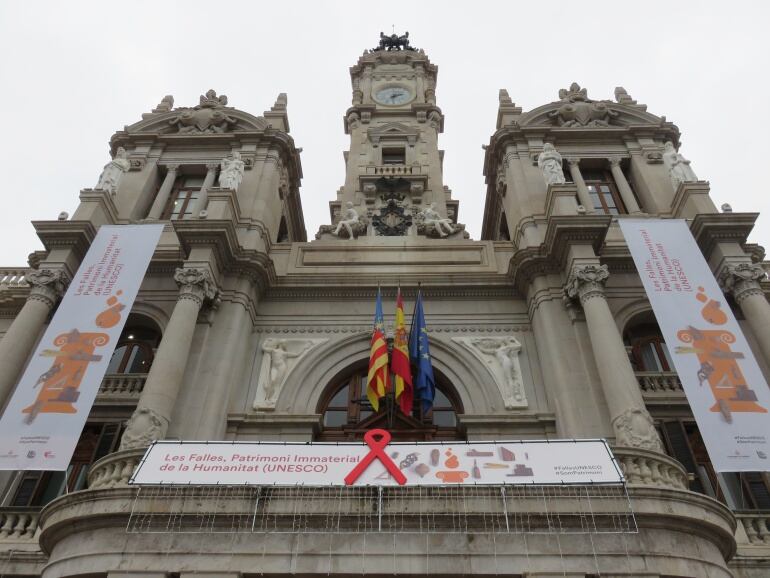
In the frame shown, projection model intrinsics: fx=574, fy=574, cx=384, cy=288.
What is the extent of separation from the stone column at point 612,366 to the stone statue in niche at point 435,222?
6.10 meters

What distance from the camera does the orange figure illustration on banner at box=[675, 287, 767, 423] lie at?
13367mm

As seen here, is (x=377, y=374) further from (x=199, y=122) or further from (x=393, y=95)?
(x=393, y=95)

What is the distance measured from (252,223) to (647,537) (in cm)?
1579

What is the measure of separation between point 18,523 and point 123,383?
4609 millimetres

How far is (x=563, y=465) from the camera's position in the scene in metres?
11.1

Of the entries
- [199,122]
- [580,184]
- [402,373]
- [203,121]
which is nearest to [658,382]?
[402,373]

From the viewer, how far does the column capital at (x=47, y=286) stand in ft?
56.1

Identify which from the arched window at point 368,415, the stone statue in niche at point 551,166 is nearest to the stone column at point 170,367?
the arched window at point 368,415

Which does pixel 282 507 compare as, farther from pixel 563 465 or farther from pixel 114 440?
pixel 114 440

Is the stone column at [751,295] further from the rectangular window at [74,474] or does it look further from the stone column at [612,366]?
the rectangular window at [74,474]

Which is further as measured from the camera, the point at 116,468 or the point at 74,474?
the point at 74,474

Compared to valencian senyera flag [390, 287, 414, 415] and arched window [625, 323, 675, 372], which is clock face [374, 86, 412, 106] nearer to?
arched window [625, 323, 675, 372]

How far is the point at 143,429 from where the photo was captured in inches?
524

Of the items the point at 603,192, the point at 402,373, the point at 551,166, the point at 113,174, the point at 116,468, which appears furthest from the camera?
the point at 603,192
